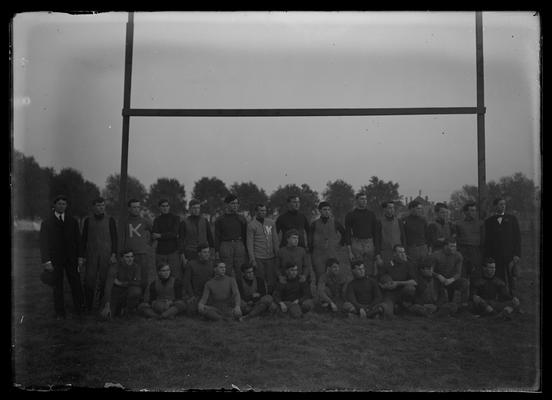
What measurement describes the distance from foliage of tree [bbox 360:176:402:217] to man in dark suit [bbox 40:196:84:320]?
6.18ft

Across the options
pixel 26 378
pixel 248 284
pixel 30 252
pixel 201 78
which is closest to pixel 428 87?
pixel 201 78

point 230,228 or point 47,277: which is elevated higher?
point 230,228

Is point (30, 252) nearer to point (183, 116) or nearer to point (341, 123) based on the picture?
point (183, 116)

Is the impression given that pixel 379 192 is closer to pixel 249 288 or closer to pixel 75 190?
pixel 249 288

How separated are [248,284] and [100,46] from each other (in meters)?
1.82

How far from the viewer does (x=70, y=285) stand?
3086mm

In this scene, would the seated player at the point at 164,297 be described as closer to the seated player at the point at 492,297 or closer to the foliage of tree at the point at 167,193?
the foliage of tree at the point at 167,193

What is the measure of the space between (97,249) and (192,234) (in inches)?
24.0

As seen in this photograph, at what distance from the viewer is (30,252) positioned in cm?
307

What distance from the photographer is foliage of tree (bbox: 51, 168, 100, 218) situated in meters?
3.08

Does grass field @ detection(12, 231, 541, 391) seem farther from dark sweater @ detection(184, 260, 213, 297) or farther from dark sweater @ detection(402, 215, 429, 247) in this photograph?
dark sweater @ detection(402, 215, 429, 247)

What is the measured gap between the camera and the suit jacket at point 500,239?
3.10 m

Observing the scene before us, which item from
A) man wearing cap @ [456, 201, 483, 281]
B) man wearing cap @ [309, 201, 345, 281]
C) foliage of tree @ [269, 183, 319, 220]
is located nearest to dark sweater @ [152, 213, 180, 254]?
foliage of tree @ [269, 183, 319, 220]

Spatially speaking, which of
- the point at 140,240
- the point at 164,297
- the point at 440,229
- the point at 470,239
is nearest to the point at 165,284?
the point at 164,297
